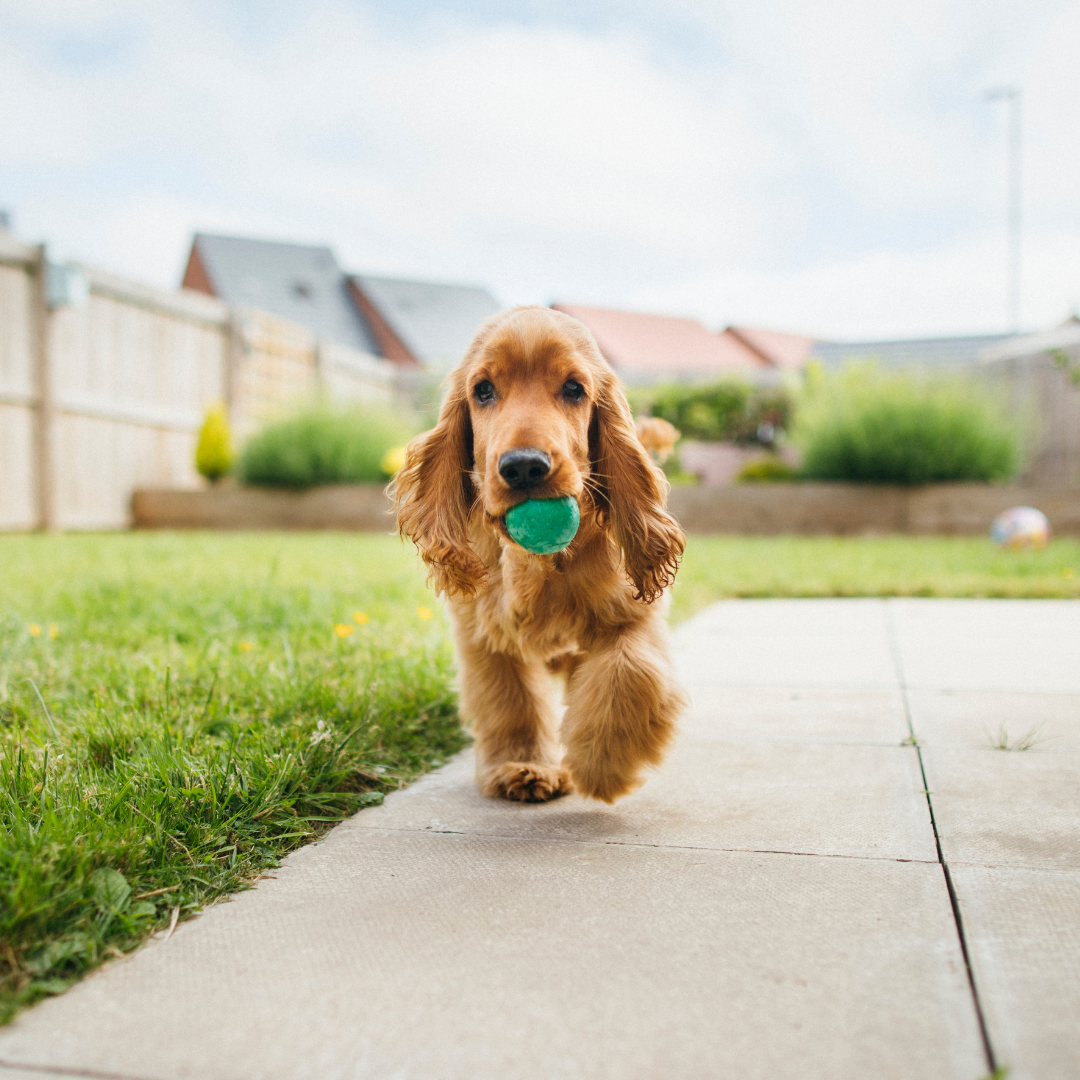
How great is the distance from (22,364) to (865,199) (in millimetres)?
12449

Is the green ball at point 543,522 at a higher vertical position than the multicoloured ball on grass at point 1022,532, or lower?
higher

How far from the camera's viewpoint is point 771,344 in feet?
108

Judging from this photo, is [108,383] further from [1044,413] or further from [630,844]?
[1044,413]

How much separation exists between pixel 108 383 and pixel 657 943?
11343 millimetres

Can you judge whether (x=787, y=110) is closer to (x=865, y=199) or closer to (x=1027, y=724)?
(x=865, y=199)

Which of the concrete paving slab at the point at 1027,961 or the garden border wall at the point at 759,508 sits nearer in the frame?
the concrete paving slab at the point at 1027,961

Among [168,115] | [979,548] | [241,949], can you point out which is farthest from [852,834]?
[168,115]

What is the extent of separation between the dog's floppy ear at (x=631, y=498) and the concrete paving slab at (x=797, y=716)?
25.5 inches

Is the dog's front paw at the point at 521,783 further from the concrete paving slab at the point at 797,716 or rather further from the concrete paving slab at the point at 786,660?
the concrete paving slab at the point at 786,660

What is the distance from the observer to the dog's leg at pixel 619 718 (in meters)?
2.07

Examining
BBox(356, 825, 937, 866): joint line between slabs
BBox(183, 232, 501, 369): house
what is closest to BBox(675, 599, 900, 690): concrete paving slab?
BBox(356, 825, 937, 866): joint line between slabs

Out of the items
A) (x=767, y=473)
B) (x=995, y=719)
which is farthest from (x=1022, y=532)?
(x=995, y=719)

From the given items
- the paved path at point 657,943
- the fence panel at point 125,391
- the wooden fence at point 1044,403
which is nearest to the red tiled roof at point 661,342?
the wooden fence at point 1044,403

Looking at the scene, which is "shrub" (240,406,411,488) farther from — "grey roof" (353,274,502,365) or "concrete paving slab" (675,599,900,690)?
"grey roof" (353,274,502,365)
